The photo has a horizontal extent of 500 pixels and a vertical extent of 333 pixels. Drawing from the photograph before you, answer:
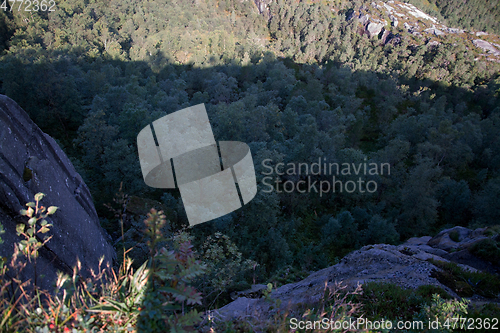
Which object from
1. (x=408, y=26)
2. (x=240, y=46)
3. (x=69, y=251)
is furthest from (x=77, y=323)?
(x=408, y=26)

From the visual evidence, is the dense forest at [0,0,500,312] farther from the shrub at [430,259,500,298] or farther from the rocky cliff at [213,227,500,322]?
the shrub at [430,259,500,298]

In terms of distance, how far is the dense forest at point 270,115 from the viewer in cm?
2073

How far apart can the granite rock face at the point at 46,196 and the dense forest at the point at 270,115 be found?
108 inches

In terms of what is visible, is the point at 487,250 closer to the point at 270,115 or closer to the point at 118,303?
the point at 118,303

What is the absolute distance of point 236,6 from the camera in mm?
106000

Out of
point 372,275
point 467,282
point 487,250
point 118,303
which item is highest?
point 118,303

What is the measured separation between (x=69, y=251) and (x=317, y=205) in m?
24.8

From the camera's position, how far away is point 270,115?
33.7 meters

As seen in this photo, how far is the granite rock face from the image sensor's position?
20.7 feet

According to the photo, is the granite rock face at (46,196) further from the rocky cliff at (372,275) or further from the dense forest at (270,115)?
the rocky cliff at (372,275)

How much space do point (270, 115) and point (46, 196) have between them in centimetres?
2848

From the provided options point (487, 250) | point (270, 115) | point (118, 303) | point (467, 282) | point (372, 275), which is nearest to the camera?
point (118, 303)

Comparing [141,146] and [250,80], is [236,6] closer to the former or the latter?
[250,80]

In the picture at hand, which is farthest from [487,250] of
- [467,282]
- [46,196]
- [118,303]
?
[46,196]
